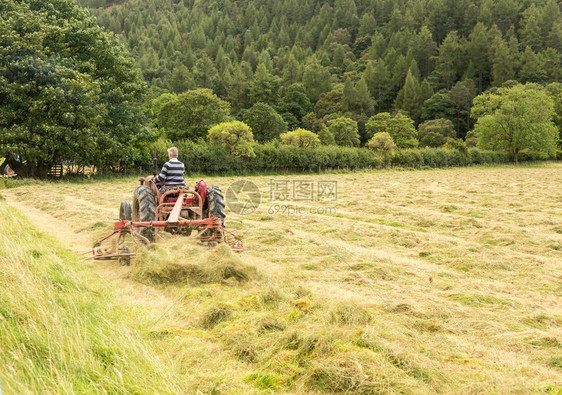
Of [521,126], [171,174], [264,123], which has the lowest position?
[171,174]

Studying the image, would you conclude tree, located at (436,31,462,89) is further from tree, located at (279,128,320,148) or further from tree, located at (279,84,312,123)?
tree, located at (279,128,320,148)

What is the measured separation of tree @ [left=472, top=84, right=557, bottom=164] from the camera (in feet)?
180

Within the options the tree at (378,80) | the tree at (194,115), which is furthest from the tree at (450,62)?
the tree at (194,115)

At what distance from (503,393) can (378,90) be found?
97425mm

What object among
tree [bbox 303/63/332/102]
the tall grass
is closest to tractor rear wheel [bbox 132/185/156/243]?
the tall grass

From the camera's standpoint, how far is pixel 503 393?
2672 mm

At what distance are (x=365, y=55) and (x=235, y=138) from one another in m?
85.7

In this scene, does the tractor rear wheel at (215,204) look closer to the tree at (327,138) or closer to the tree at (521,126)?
the tree at (327,138)

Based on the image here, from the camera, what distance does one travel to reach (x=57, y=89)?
835 inches

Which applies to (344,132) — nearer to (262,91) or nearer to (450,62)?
(262,91)

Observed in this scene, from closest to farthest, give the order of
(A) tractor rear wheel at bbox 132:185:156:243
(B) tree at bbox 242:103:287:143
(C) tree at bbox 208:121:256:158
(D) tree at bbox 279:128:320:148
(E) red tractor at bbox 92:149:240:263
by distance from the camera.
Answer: (E) red tractor at bbox 92:149:240:263 → (A) tractor rear wheel at bbox 132:185:156:243 → (C) tree at bbox 208:121:256:158 → (D) tree at bbox 279:128:320:148 → (B) tree at bbox 242:103:287:143

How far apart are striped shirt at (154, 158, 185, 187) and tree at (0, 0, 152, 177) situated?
17476mm

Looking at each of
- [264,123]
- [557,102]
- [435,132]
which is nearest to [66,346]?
[264,123]

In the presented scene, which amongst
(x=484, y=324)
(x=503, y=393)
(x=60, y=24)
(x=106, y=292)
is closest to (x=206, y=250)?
(x=106, y=292)
